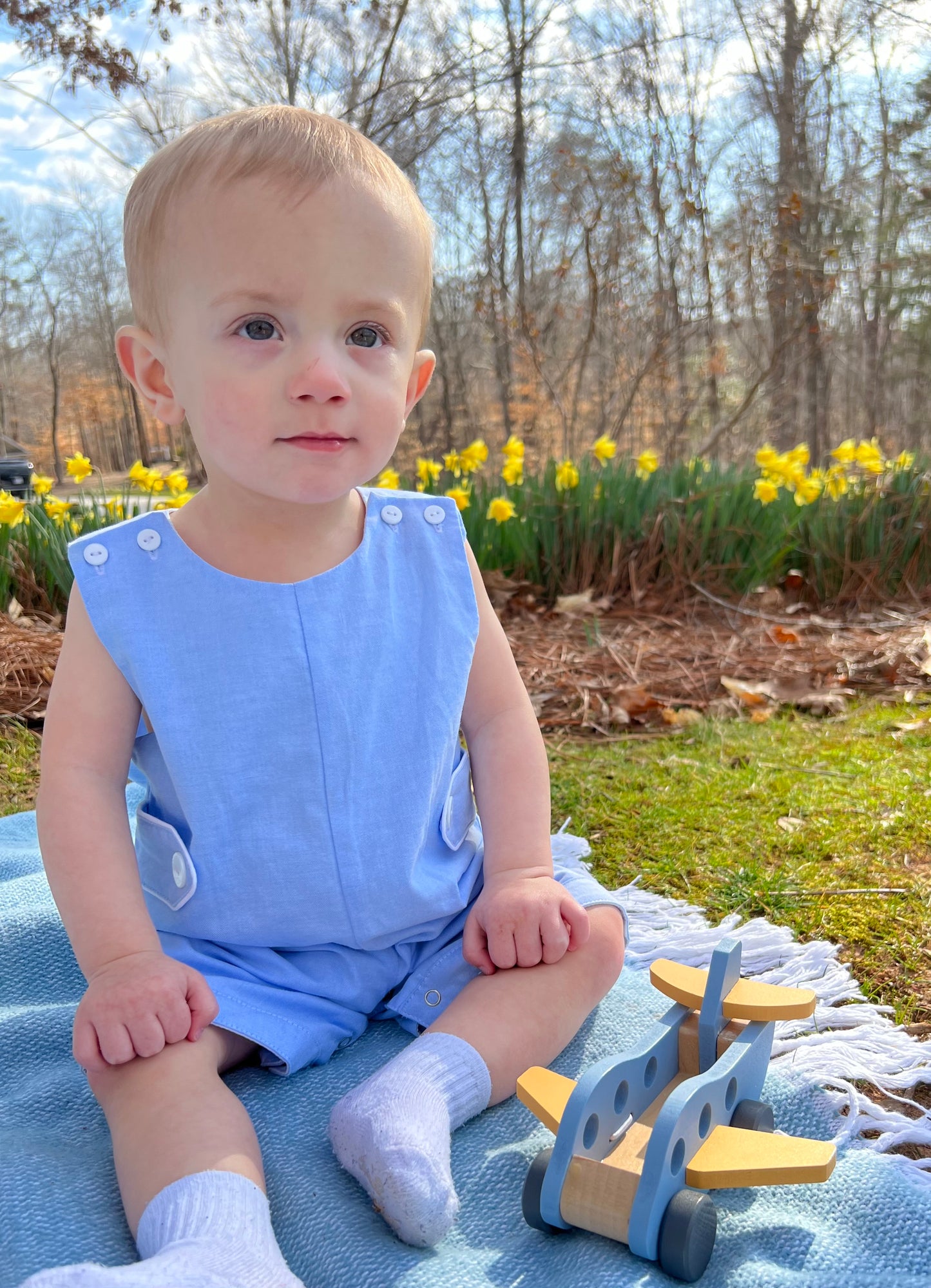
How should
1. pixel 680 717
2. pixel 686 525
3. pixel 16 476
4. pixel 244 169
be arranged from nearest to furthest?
pixel 244 169, pixel 680 717, pixel 686 525, pixel 16 476

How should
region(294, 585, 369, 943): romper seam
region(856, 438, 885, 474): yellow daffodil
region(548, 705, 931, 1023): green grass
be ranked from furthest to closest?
1. region(856, 438, 885, 474): yellow daffodil
2. region(548, 705, 931, 1023): green grass
3. region(294, 585, 369, 943): romper seam

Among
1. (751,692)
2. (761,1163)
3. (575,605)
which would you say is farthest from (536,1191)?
(575,605)

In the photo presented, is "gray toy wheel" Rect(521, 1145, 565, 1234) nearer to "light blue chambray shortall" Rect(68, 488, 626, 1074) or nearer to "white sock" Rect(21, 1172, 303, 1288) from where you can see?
"white sock" Rect(21, 1172, 303, 1288)

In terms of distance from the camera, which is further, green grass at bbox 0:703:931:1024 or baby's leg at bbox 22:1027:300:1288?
green grass at bbox 0:703:931:1024

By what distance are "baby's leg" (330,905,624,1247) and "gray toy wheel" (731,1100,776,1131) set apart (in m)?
0.22

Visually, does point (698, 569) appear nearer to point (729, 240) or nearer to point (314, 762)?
point (314, 762)

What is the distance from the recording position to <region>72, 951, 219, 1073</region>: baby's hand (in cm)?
94

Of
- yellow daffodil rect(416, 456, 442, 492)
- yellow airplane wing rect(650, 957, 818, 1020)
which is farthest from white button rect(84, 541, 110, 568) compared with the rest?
yellow daffodil rect(416, 456, 442, 492)

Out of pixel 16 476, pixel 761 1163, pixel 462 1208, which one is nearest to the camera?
pixel 761 1163

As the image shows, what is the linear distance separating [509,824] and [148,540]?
1.83 feet

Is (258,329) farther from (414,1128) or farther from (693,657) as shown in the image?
(693,657)

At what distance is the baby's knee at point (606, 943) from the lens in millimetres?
1167

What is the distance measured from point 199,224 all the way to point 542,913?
822mm

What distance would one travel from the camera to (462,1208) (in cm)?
90
